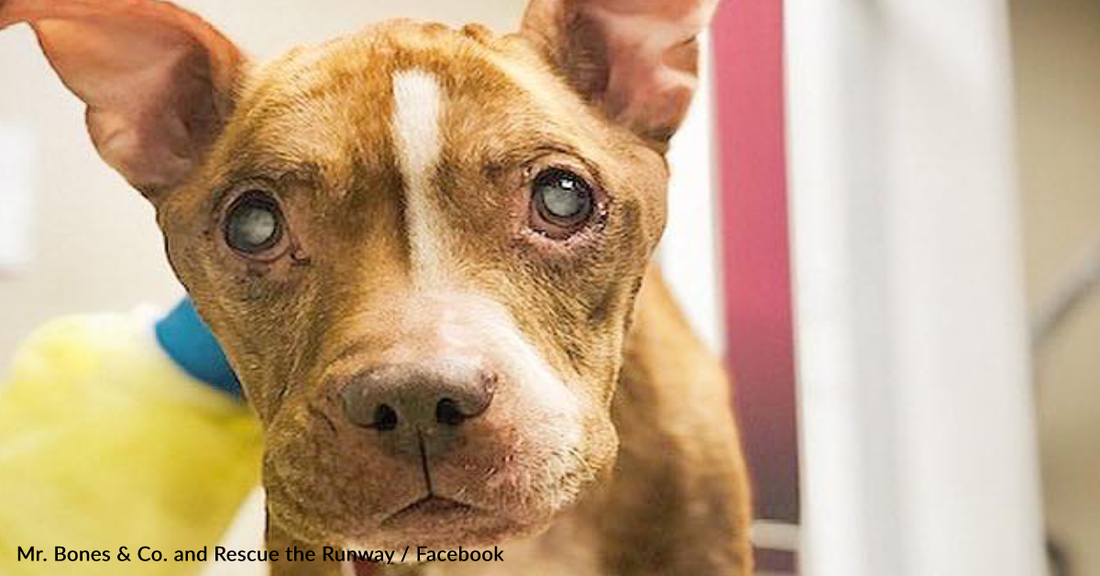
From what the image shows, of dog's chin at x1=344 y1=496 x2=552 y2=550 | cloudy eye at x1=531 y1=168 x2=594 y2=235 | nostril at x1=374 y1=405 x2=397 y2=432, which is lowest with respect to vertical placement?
dog's chin at x1=344 y1=496 x2=552 y2=550

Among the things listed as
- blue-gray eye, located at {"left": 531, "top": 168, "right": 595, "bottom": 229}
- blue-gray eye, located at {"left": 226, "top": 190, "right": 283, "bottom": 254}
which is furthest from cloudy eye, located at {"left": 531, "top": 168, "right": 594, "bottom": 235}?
blue-gray eye, located at {"left": 226, "top": 190, "right": 283, "bottom": 254}

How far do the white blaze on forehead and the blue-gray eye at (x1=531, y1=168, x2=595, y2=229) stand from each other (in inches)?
1.7

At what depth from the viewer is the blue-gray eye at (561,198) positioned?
62cm

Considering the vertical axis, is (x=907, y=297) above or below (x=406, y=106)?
below

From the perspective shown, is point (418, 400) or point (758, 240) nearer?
point (418, 400)

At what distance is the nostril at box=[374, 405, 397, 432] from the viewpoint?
580 mm

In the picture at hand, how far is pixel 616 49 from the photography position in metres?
0.65

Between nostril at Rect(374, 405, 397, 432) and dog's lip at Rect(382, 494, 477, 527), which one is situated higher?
nostril at Rect(374, 405, 397, 432)

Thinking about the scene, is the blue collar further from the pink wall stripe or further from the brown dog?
the pink wall stripe

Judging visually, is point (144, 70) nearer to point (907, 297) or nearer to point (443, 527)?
point (443, 527)

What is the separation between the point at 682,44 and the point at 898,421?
19 cm

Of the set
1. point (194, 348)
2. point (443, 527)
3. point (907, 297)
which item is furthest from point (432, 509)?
point (907, 297)

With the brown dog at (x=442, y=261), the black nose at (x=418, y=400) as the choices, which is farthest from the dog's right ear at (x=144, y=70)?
the black nose at (x=418, y=400)

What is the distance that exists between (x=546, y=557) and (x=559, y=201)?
15 centimetres
